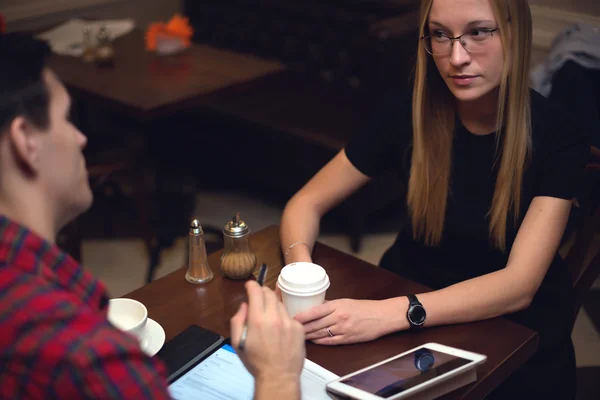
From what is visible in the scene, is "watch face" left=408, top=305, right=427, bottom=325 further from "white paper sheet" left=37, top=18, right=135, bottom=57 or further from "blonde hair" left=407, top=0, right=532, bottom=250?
"white paper sheet" left=37, top=18, right=135, bottom=57

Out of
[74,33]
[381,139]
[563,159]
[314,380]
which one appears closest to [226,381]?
[314,380]

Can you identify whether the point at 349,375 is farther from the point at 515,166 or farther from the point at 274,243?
the point at 515,166

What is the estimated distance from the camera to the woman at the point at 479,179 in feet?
4.83

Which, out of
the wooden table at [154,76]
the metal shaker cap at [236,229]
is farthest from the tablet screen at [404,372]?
the wooden table at [154,76]

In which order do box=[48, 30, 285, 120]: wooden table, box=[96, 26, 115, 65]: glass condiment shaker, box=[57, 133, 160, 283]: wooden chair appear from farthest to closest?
1. box=[96, 26, 115, 65]: glass condiment shaker
2. box=[57, 133, 160, 283]: wooden chair
3. box=[48, 30, 285, 120]: wooden table

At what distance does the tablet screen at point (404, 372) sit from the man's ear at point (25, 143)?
0.58 metres

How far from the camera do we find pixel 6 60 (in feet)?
2.70

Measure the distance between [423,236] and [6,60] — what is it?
1.15 meters

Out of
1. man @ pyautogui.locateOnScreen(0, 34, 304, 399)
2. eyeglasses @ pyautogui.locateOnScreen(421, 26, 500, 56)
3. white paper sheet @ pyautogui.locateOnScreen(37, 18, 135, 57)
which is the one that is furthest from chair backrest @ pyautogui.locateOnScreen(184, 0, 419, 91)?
man @ pyautogui.locateOnScreen(0, 34, 304, 399)

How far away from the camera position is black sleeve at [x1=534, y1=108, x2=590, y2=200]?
152cm

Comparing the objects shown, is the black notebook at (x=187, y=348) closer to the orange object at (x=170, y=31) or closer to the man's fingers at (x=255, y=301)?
the man's fingers at (x=255, y=301)

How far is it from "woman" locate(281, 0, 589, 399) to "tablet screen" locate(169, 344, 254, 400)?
1.18 ft

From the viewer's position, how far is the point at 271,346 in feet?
3.22

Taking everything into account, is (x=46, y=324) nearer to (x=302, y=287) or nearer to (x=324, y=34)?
(x=302, y=287)
